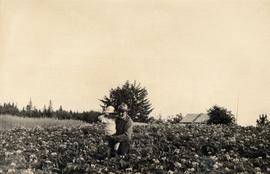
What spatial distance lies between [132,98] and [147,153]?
10.9 meters

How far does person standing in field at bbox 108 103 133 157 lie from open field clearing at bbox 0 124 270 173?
0.16 m

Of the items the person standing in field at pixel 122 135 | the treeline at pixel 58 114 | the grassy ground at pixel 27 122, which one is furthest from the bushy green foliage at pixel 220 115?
the person standing in field at pixel 122 135

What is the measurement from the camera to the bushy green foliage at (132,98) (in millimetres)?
17188

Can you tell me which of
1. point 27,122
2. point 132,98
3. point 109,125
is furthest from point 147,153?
point 132,98

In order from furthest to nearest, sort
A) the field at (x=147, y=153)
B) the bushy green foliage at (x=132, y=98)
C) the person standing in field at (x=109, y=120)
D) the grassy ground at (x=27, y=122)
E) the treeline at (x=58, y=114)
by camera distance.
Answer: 1. the bushy green foliage at (x=132, y=98)
2. the treeline at (x=58, y=114)
3. the grassy ground at (x=27, y=122)
4. the person standing in field at (x=109, y=120)
5. the field at (x=147, y=153)

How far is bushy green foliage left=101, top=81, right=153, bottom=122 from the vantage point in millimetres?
17188

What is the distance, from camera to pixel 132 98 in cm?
1786

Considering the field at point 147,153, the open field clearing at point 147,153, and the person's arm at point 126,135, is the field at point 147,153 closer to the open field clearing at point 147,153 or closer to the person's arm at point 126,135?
the open field clearing at point 147,153

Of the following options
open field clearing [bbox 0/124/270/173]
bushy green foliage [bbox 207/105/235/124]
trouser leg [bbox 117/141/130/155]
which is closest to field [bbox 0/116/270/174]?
open field clearing [bbox 0/124/270/173]

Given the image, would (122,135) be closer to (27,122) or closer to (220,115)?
(27,122)

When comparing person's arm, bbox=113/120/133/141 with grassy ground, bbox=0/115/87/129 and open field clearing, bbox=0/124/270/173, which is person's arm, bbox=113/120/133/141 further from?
grassy ground, bbox=0/115/87/129

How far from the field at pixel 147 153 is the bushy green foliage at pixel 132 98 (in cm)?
777

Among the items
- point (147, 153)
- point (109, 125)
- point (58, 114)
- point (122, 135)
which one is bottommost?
point (147, 153)

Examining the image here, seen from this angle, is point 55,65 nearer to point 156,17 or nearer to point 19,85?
point 19,85
